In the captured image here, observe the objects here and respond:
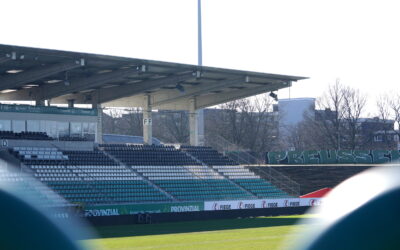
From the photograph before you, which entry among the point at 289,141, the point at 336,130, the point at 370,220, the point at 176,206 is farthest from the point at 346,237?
the point at 289,141

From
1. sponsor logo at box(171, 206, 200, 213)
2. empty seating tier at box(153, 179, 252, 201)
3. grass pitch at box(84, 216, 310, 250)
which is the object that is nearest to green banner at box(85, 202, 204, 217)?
sponsor logo at box(171, 206, 200, 213)

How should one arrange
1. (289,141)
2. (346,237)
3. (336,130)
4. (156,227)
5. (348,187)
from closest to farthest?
(346,237) < (348,187) < (156,227) < (336,130) < (289,141)

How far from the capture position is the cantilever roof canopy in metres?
35.3

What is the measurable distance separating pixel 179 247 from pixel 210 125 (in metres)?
55.6

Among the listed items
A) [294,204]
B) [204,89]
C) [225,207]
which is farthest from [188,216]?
[204,89]

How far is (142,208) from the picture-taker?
3456 centimetres

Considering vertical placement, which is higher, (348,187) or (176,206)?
(348,187)

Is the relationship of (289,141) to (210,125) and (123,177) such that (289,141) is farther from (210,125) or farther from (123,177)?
(123,177)

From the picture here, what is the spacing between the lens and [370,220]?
6.11 metres

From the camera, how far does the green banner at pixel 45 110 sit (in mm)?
38188

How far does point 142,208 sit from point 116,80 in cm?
896

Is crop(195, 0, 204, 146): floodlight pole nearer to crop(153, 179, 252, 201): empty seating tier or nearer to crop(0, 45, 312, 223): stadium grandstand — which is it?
crop(0, 45, 312, 223): stadium grandstand

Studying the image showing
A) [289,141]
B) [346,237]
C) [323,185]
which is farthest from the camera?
[289,141]

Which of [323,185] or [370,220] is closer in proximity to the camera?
[370,220]
